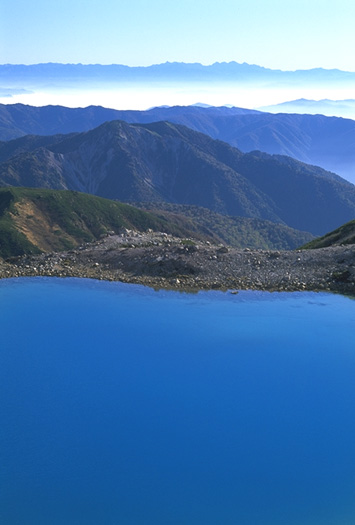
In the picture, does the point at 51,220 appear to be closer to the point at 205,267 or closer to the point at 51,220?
the point at 51,220

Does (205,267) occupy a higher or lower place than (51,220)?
higher

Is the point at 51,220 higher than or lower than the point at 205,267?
lower

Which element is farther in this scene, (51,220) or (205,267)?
(51,220)

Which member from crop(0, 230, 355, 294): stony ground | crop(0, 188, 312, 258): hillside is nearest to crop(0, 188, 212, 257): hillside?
crop(0, 188, 312, 258): hillside

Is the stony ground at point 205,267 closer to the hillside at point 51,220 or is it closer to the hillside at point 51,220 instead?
the hillside at point 51,220

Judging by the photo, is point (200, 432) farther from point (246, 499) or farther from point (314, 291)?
point (314, 291)

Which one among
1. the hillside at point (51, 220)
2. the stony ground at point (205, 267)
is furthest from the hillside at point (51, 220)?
the stony ground at point (205, 267)

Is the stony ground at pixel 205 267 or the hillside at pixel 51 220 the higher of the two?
the stony ground at pixel 205 267

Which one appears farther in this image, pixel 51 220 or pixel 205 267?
pixel 51 220

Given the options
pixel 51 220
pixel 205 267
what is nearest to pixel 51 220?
pixel 51 220
